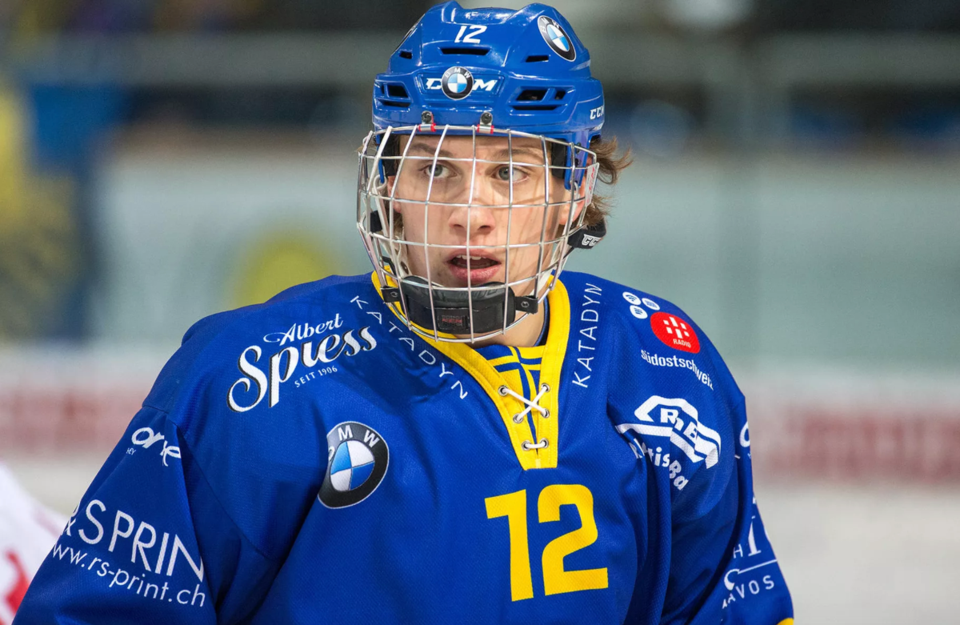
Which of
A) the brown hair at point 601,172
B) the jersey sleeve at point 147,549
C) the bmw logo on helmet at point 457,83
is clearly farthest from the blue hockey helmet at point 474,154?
the jersey sleeve at point 147,549

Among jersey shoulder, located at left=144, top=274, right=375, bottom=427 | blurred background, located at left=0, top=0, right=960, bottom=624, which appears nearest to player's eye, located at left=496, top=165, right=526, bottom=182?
jersey shoulder, located at left=144, top=274, right=375, bottom=427

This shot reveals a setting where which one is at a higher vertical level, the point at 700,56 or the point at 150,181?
the point at 700,56

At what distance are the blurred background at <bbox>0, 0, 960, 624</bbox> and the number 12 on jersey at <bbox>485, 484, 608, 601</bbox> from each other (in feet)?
7.96

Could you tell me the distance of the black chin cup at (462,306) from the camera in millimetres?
1215

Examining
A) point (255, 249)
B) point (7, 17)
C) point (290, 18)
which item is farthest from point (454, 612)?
point (7, 17)

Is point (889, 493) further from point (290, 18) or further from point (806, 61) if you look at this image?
point (290, 18)

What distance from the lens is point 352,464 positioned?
120 centimetres

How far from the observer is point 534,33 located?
1.31m

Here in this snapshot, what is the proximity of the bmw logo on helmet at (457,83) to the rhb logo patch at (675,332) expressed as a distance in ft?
1.37

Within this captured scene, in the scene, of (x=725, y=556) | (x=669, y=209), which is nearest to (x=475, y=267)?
(x=725, y=556)

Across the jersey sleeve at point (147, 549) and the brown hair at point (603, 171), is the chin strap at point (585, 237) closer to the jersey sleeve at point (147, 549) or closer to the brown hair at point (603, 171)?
the brown hair at point (603, 171)

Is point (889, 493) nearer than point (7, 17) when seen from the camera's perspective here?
Yes

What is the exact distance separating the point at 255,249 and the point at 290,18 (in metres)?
A: 0.95

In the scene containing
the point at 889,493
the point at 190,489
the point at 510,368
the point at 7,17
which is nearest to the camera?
the point at 190,489
